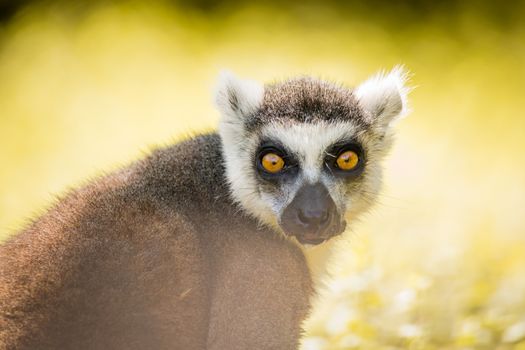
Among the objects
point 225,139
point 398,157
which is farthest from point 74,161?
point 225,139

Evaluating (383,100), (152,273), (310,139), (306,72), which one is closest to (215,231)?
(152,273)

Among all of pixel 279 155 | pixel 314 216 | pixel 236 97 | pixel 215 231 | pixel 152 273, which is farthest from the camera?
pixel 236 97

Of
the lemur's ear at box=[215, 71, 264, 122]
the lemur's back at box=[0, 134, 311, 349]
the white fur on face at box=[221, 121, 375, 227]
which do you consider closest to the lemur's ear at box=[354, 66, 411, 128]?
the white fur on face at box=[221, 121, 375, 227]

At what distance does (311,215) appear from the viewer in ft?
13.2

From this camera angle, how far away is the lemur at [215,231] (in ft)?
11.8

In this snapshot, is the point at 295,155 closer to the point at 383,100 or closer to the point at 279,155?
the point at 279,155

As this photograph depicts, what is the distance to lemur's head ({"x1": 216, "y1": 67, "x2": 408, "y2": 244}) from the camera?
13.6 ft

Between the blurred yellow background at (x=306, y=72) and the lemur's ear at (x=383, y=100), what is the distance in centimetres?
227

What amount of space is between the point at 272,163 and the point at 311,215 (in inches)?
17.5

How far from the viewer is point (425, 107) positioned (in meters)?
11.2

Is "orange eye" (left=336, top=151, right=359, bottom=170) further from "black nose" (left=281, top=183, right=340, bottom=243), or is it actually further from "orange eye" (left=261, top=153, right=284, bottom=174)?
"orange eye" (left=261, top=153, right=284, bottom=174)

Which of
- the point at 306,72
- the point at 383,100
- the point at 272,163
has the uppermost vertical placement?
the point at 306,72

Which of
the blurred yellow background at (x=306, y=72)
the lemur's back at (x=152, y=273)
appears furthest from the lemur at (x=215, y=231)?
the blurred yellow background at (x=306, y=72)

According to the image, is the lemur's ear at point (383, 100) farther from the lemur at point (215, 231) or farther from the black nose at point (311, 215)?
the black nose at point (311, 215)
